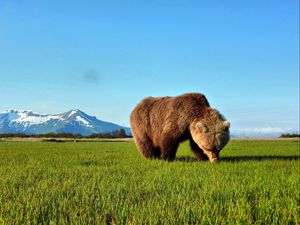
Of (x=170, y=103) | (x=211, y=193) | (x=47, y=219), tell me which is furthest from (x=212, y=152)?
(x=47, y=219)

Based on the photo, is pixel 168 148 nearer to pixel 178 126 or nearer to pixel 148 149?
pixel 178 126

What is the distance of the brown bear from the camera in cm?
1173

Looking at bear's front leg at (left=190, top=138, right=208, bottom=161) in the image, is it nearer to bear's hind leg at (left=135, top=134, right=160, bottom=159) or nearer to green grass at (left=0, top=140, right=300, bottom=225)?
bear's hind leg at (left=135, top=134, right=160, bottom=159)

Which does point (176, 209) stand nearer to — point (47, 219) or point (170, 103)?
point (47, 219)

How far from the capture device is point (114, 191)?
5785 millimetres

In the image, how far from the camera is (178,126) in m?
12.1

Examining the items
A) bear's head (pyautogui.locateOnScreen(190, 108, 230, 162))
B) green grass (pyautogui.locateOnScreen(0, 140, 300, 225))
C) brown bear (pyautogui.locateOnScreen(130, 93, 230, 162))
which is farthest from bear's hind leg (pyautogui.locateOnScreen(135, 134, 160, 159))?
green grass (pyautogui.locateOnScreen(0, 140, 300, 225))

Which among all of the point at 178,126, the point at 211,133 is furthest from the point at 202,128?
the point at 178,126

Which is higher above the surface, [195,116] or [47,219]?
[195,116]

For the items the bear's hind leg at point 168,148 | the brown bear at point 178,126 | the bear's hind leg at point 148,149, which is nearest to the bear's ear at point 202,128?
the brown bear at point 178,126

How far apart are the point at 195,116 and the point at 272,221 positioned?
26.6 feet

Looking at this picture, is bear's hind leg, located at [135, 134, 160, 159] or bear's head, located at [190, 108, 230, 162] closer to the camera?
bear's head, located at [190, 108, 230, 162]

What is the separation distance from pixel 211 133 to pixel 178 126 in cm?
107

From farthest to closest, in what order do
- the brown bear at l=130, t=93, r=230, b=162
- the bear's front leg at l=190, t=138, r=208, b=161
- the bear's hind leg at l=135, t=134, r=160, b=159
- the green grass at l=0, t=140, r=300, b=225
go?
the bear's hind leg at l=135, t=134, r=160, b=159 < the bear's front leg at l=190, t=138, r=208, b=161 < the brown bear at l=130, t=93, r=230, b=162 < the green grass at l=0, t=140, r=300, b=225
